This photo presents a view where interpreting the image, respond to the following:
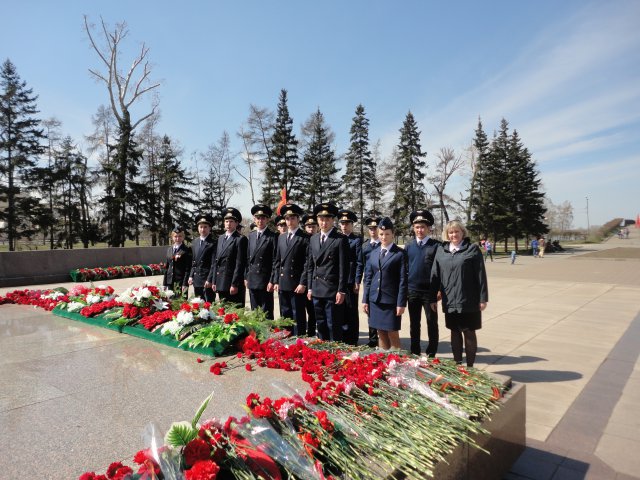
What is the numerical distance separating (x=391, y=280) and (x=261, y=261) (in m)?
2.03

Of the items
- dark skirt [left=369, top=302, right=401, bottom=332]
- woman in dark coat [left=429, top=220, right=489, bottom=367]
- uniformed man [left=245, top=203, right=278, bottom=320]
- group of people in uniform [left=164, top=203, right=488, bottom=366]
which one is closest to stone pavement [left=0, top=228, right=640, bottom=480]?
woman in dark coat [left=429, top=220, right=489, bottom=367]

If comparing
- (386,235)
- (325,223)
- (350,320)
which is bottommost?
(350,320)

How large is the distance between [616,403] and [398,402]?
9.12 feet

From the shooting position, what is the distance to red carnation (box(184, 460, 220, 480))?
1.45 metres

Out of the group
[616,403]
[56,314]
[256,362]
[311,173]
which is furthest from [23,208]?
[616,403]

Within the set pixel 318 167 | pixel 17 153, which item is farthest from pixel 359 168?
pixel 17 153

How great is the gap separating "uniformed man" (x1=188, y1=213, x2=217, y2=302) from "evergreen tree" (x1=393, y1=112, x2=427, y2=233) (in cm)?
3408

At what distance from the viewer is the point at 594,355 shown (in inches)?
206

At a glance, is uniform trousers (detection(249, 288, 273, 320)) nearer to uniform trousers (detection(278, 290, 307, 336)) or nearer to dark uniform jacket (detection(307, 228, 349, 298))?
uniform trousers (detection(278, 290, 307, 336))

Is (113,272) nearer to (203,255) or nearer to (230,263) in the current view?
(203,255)

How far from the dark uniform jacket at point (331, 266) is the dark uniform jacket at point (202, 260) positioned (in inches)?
79.6

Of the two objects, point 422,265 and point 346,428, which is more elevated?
point 422,265

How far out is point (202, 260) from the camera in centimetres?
618

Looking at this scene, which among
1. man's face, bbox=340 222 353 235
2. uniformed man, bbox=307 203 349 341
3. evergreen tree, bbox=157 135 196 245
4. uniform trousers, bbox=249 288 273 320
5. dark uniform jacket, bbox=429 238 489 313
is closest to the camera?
dark uniform jacket, bbox=429 238 489 313
